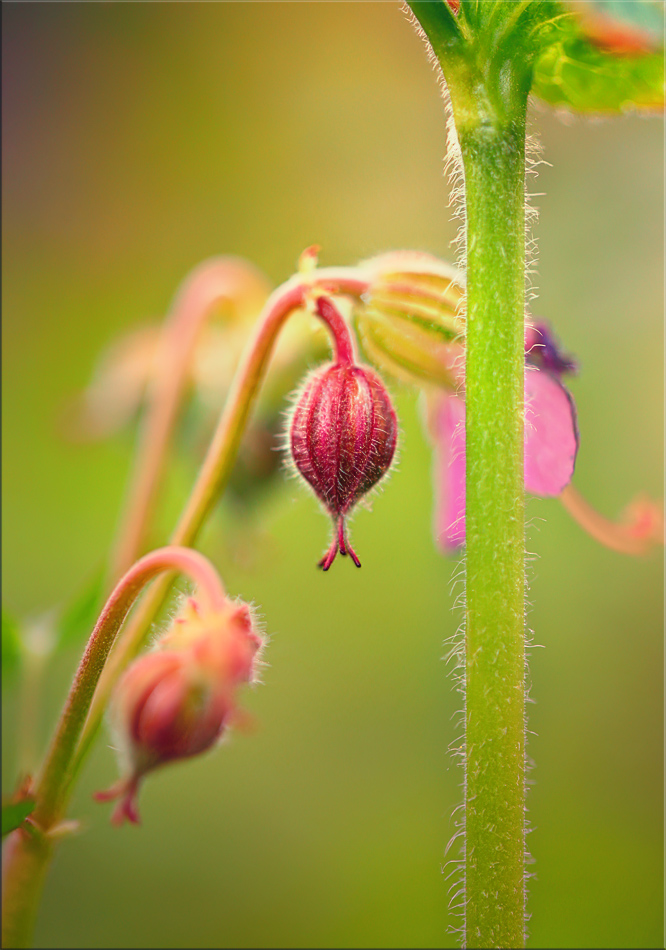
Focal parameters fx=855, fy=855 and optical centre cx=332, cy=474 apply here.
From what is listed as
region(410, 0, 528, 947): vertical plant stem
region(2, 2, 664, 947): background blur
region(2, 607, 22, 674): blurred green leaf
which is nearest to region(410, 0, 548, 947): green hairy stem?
region(410, 0, 528, 947): vertical plant stem

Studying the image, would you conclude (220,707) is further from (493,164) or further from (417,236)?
(417,236)

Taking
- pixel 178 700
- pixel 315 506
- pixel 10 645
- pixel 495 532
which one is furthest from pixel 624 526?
pixel 315 506

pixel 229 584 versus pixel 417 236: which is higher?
pixel 417 236

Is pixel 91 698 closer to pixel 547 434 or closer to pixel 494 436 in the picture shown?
pixel 494 436

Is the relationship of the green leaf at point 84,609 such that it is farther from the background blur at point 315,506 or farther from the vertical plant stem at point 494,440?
the background blur at point 315,506

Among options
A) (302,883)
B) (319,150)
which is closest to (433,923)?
(302,883)

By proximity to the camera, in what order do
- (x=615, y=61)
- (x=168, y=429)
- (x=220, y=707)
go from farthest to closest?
1. (x=168, y=429)
2. (x=615, y=61)
3. (x=220, y=707)

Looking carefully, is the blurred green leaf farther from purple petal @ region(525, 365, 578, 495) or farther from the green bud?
purple petal @ region(525, 365, 578, 495)
